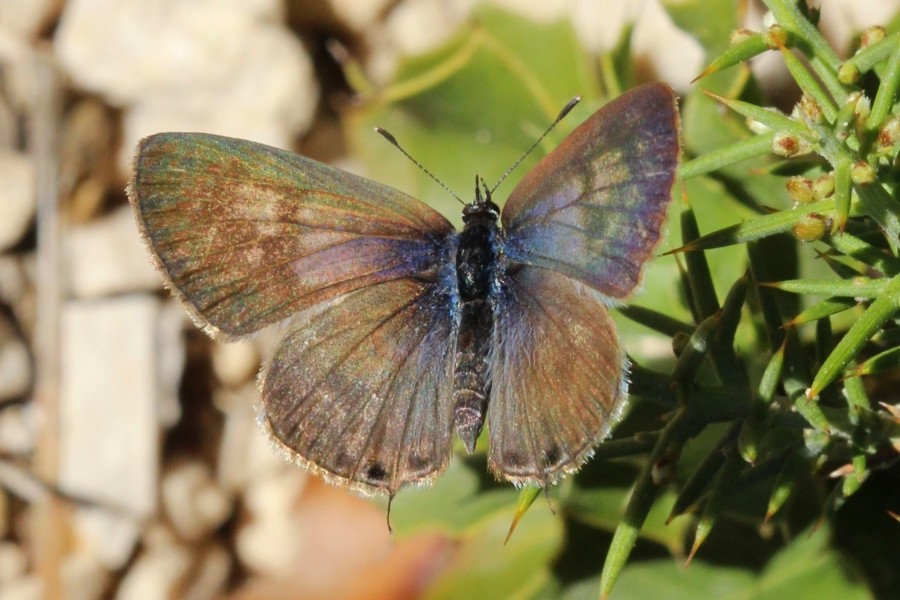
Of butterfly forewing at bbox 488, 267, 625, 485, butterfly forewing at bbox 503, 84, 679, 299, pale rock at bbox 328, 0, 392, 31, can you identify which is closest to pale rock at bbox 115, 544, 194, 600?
pale rock at bbox 328, 0, 392, 31

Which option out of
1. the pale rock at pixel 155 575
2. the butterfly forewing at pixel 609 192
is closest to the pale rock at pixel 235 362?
the pale rock at pixel 155 575

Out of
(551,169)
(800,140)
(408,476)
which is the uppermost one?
(800,140)

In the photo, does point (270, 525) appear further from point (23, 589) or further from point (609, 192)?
point (609, 192)

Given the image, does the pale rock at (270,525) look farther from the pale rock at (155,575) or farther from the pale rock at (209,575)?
the pale rock at (155,575)

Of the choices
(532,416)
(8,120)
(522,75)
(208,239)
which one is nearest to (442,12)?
(522,75)

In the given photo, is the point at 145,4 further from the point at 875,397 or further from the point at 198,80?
the point at 875,397

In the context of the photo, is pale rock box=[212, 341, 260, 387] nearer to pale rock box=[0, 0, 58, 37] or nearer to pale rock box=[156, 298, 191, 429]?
pale rock box=[156, 298, 191, 429]
